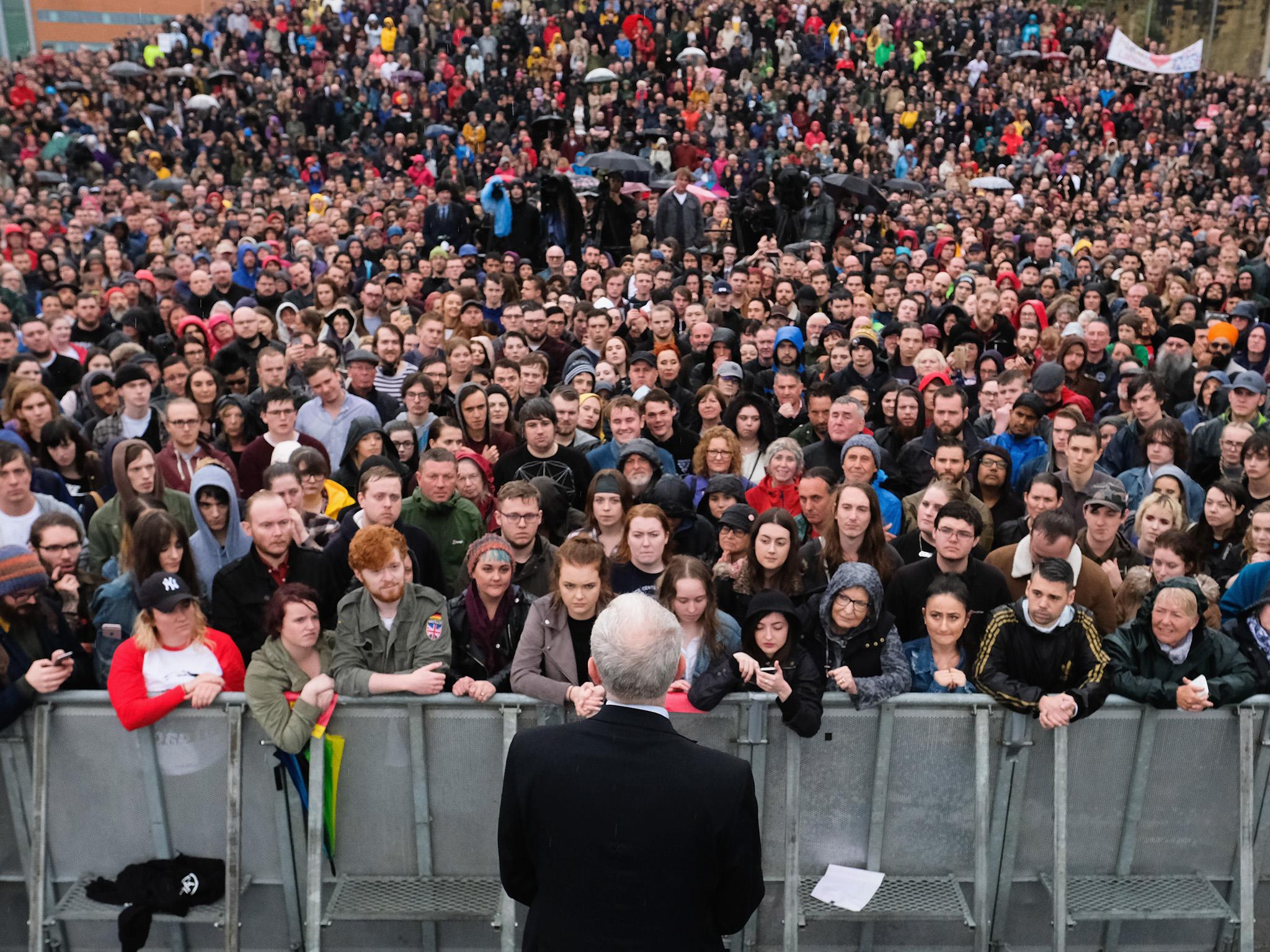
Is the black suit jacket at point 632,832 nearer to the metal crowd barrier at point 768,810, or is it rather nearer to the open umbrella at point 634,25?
the metal crowd barrier at point 768,810

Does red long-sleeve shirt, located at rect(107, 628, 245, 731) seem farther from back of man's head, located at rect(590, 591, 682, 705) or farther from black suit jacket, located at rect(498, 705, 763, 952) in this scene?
back of man's head, located at rect(590, 591, 682, 705)

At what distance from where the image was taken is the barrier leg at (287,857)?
161 inches

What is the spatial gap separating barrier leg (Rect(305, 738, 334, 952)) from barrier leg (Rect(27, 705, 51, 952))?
101 cm

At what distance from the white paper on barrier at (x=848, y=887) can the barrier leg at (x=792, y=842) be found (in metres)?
0.11

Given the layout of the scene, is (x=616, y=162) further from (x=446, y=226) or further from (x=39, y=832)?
(x=39, y=832)

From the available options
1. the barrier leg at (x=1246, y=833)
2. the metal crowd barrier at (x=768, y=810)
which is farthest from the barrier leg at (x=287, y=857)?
the barrier leg at (x=1246, y=833)

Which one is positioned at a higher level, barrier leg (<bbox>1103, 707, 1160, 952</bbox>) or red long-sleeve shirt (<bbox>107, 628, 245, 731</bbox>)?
red long-sleeve shirt (<bbox>107, 628, 245, 731</bbox>)

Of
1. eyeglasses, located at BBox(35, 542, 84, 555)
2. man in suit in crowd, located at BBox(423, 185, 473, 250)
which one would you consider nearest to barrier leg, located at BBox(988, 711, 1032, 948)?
eyeglasses, located at BBox(35, 542, 84, 555)

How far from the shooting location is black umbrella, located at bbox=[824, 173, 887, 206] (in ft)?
53.4

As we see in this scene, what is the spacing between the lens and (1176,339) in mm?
9062

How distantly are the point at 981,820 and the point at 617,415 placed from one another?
3.43 metres

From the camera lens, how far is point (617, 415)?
6.68 meters

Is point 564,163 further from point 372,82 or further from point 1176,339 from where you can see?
point 1176,339

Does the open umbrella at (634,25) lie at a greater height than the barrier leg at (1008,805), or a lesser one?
greater
